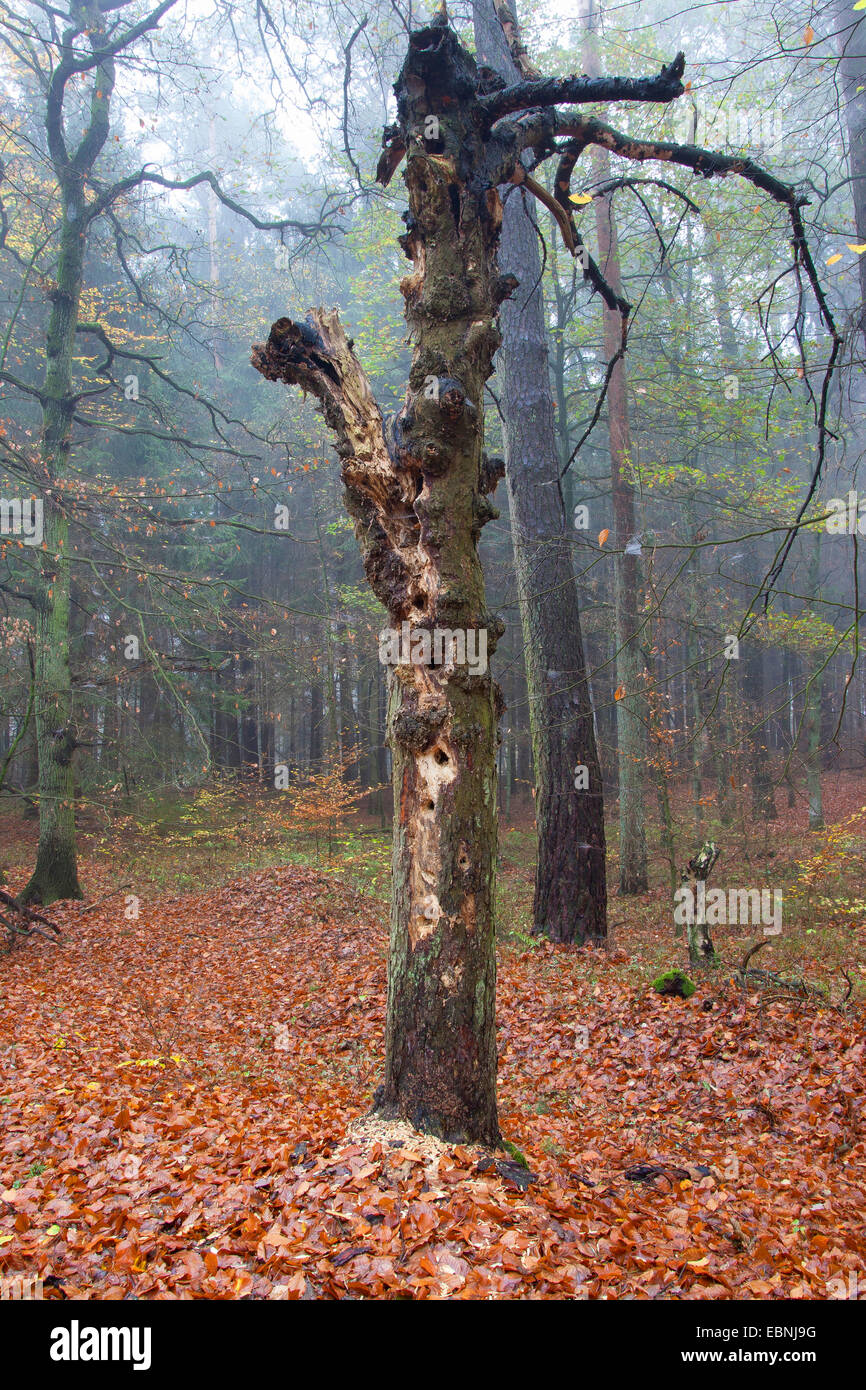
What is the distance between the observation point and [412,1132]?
3.43m

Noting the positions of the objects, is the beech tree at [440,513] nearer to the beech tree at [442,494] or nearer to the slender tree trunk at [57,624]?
the beech tree at [442,494]

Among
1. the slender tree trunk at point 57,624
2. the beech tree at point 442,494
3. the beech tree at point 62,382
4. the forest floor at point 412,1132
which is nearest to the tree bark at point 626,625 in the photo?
the forest floor at point 412,1132

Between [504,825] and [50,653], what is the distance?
12.4 meters

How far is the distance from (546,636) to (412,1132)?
5780 mm

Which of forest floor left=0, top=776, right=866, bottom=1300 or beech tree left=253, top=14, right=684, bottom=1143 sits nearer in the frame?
forest floor left=0, top=776, right=866, bottom=1300

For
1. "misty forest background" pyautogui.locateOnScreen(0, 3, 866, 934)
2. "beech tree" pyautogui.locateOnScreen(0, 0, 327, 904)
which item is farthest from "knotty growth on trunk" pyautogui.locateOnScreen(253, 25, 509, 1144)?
"beech tree" pyautogui.locateOnScreen(0, 0, 327, 904)

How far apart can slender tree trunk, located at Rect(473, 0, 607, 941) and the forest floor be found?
0.67 m

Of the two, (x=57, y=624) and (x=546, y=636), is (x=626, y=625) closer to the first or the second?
(x=546, y=636)

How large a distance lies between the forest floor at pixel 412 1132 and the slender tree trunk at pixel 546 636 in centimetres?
67

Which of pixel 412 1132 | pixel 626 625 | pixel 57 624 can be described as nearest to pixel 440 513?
pixel 412 1132

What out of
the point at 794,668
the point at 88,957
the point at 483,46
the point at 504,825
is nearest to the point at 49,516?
the point at 88,957

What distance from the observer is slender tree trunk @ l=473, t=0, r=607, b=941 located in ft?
26.7

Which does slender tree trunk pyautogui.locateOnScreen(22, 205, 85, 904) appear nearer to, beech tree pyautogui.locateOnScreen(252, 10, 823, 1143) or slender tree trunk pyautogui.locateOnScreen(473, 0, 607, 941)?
slender tree trunk pyautogui.locateOnScreen(473, 0, 607, 941)
